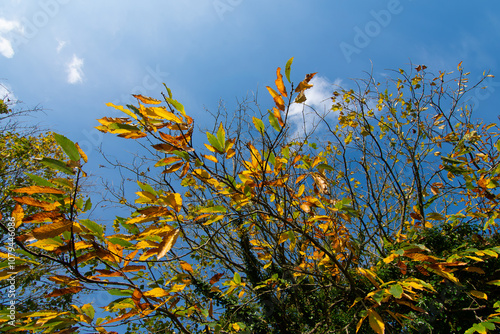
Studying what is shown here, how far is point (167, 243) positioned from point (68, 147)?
0.37 m

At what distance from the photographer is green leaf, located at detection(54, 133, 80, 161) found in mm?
626

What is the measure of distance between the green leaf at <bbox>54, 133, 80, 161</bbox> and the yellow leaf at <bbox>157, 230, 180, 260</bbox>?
33cm

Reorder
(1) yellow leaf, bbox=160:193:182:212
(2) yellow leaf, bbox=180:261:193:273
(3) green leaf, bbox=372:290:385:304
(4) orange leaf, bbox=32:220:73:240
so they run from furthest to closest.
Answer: (2) yellow leaf, bbox=180:261:193:273 → (3) green leaf, bbox=372:290:385:304 → (1) yellow leaf, bbox=160:193:182:212 → (4) orange leaf, bbox=32:220:73:240

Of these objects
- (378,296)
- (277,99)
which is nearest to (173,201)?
(277,99)

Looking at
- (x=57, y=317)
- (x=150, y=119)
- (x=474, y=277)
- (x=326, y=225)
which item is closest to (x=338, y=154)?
(x=474, y=277)

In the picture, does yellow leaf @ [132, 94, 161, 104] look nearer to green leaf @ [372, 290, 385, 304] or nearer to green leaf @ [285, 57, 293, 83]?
green leaf @ [285, 57, 293, 83]

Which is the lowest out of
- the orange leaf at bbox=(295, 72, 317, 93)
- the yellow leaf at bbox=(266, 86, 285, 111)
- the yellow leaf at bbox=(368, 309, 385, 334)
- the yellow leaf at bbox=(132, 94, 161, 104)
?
the yellow leaf at bbox=(368, 309, 385, 334)

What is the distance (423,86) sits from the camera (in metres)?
2.80

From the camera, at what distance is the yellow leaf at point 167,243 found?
0.69 meters

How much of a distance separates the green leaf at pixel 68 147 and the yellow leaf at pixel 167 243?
0.33 metres

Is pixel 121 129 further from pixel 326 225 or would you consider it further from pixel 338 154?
pixel 338 154

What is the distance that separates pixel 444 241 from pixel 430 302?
529 millimetres

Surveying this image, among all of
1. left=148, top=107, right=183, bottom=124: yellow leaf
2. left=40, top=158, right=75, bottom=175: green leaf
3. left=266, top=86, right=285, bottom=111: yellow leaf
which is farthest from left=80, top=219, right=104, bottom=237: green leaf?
left=266, top=86, right=285, bottom=111: yellow leaf

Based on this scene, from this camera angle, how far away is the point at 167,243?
2.33 ft
